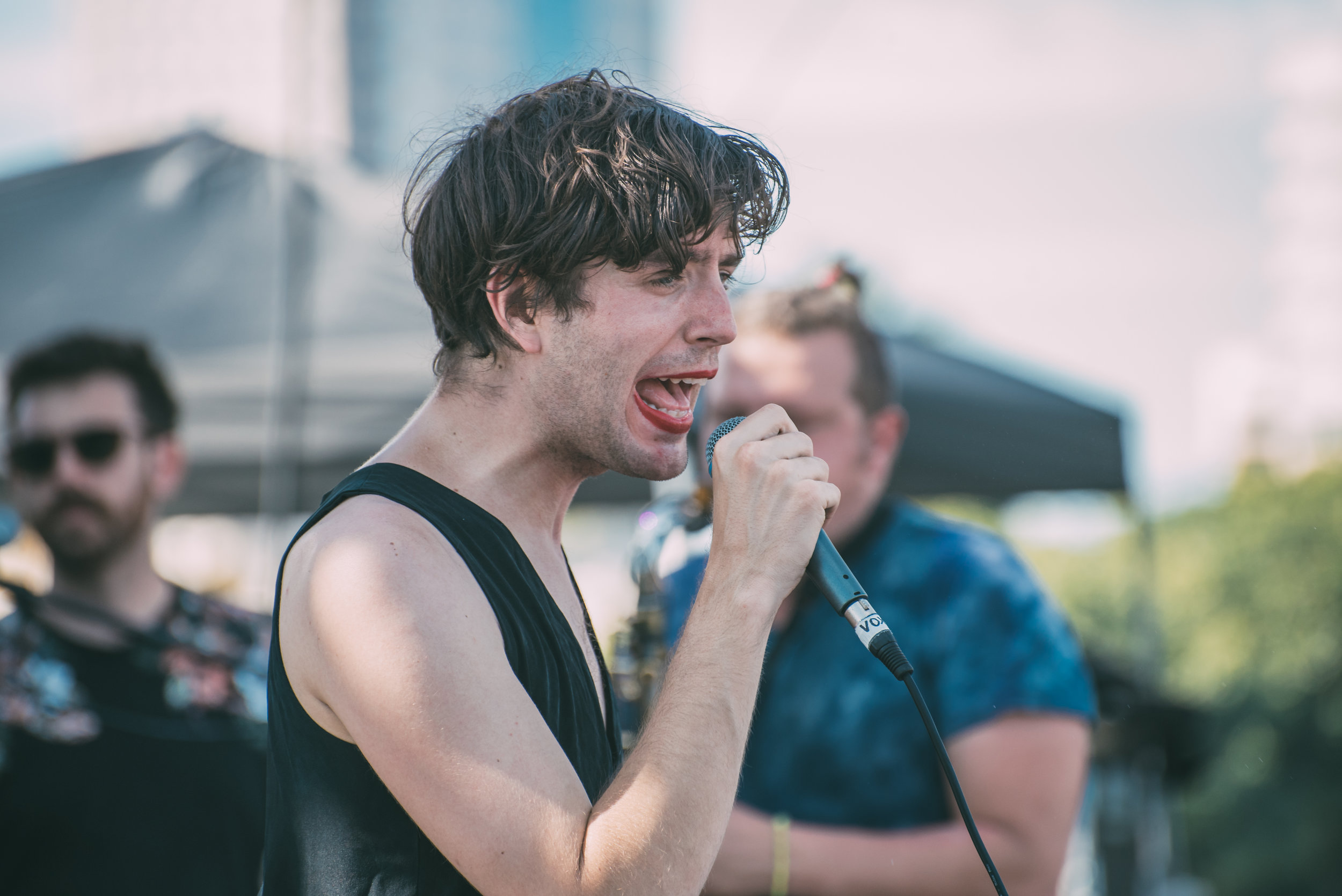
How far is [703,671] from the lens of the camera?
126 centimetres

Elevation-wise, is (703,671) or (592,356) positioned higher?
(592,356)

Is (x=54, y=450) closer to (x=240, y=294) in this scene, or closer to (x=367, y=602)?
(x=240, y=294)

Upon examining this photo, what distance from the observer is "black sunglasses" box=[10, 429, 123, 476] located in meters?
3.28

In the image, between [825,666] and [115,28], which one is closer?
[825,666]

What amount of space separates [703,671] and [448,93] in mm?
11809

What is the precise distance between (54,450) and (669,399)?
255cm

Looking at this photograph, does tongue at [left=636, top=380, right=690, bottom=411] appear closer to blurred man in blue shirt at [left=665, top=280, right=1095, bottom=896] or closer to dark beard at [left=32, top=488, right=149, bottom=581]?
blurred man in blue shirt at [left=665, top=280, right=1095, bottom=896]

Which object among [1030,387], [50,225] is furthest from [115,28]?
[1030,387]

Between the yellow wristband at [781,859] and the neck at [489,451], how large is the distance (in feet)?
3.73

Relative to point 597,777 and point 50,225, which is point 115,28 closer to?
point 50,225

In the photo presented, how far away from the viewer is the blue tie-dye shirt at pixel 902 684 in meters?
2.40

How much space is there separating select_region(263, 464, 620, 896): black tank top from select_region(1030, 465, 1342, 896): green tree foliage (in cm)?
657

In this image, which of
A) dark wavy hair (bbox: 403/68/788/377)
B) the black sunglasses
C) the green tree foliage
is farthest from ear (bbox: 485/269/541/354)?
the green tree foliage

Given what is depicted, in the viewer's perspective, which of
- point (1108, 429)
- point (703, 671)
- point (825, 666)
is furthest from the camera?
point (1108, 429)
